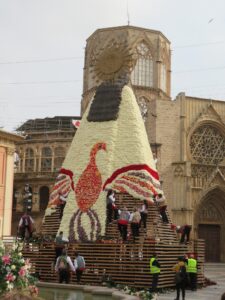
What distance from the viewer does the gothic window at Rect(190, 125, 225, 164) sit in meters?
38.0

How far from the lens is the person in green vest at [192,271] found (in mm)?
17078

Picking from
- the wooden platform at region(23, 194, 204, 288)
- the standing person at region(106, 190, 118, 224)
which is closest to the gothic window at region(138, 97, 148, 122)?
the standing person at region(106, 190, 118, 224)

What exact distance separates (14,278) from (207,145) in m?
31.1

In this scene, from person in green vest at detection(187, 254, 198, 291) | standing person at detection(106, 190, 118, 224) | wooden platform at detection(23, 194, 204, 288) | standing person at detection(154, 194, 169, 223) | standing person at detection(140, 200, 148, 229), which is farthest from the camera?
standing person at detection(154, 194, 169, 223)

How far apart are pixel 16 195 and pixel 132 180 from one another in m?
27.1

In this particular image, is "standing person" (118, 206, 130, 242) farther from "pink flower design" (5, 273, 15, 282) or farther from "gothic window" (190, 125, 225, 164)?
"gothic window" (190, 125, 225, 164)

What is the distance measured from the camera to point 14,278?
865 centimetres

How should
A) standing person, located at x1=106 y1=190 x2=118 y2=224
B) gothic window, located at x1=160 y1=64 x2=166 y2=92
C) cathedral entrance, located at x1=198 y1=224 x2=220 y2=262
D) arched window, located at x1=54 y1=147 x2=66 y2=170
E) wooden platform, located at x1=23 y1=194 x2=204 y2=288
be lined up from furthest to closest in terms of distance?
gothic window, located at x1=160 y1=64 x2=166 y2=92 < arched window, located at x1=54 y1=147 x2=66 y2=170 < cathedral entrance, located at x1=198 y1=224 x2=220 y2=262 < standing person, located at x1=106 y1=190 x2=118 y2=224 < wooden platform, located at x1=23 y1=194 x2=204 y2=288

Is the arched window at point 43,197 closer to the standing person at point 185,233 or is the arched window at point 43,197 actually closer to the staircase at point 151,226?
the staircase at point 151,226

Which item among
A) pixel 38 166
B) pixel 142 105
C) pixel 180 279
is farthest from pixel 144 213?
pixel 38 166

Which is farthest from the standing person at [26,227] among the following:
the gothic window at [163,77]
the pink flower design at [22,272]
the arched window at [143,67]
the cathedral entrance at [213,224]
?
the gothic window at [163,77]

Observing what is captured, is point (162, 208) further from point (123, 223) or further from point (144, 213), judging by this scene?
point (123, 223)

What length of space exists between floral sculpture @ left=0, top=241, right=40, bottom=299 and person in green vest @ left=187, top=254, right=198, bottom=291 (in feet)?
29.2

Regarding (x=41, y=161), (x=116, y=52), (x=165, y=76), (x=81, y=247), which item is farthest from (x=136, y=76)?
(x=81, y=247)
